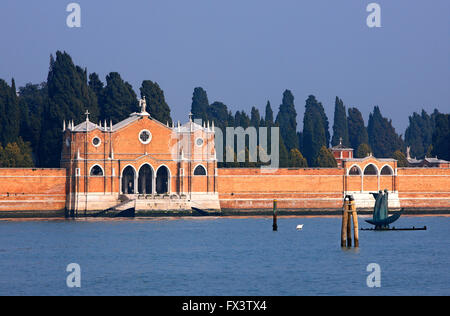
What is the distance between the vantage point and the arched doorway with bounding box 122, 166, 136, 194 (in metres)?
67.1

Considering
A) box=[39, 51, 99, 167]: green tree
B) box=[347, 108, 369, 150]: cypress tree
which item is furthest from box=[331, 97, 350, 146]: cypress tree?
box=[39, 51, 99, 167]: green tree

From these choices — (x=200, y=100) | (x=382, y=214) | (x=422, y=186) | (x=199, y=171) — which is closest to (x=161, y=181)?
(x=199, y=171)

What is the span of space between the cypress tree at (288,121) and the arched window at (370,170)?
445 inches

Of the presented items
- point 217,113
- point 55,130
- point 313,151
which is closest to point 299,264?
point 55,130

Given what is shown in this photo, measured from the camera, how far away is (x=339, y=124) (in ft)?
319

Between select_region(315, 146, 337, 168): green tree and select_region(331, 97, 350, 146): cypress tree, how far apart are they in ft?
61.4

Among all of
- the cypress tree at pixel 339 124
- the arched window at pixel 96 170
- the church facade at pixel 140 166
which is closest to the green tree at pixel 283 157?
the church facade at pixel 140 166

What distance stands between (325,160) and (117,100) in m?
15.0

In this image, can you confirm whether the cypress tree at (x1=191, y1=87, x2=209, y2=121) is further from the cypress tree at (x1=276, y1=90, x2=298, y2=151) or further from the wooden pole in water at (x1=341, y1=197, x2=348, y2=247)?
the wooden pole in water at (x1=341, y1=197, x2=348, y2=247)

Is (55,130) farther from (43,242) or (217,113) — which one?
(217,113)

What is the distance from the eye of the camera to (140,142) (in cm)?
6650

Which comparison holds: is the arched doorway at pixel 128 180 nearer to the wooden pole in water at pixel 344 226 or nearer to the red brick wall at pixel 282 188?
the red brick wall at pixel 282 188

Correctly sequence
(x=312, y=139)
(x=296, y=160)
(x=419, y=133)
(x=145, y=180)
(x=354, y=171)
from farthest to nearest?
1. (x=419, y=133)
2. (x=312, y=139)
3. (x=296, y=160)
4. (x=354, y=171)
5. (x=145, y=180)

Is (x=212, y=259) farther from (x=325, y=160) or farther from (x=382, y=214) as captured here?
(x=325, y=160)
